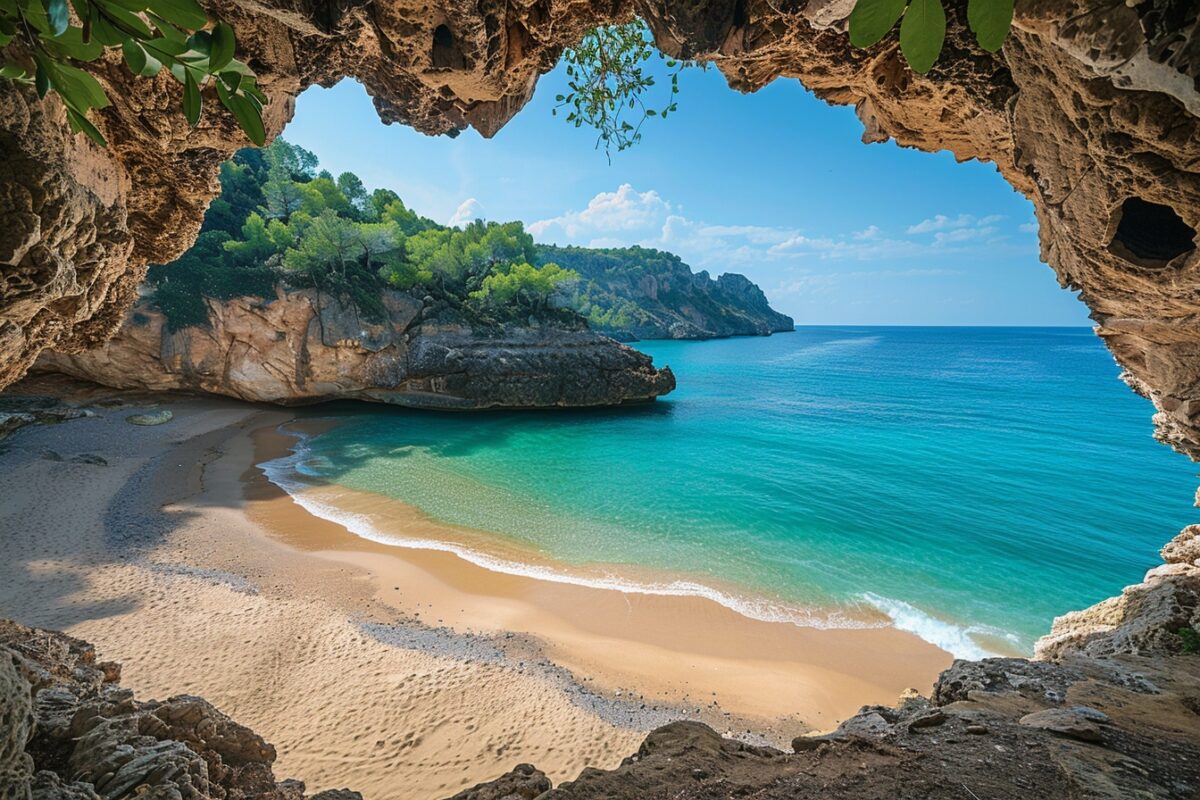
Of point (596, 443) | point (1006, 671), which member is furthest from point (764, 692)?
point (596, 443)

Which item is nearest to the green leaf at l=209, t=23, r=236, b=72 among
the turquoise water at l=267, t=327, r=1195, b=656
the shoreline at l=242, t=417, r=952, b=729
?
the shoreline at l=242, t=417, r=952, b=729

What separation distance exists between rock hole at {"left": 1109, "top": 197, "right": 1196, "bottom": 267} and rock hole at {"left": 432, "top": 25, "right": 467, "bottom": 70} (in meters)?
5.04

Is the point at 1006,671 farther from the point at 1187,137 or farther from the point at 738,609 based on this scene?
the point at 738,609

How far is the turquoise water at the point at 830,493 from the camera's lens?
1034 centimetres

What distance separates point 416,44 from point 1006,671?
6.91m

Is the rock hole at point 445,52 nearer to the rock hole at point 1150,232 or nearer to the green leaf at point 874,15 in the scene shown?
the green leaf at point 874,15

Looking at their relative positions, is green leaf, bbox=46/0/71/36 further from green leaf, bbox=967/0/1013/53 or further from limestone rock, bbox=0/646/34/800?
limestone rock, bbox=0/646/34/800

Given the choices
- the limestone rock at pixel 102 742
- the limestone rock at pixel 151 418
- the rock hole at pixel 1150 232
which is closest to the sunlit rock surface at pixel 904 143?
the rock hole at pixel 1150 232

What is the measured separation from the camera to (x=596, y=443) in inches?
840

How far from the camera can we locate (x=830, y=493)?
50.3 ft

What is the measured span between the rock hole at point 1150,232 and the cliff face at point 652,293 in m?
81.5

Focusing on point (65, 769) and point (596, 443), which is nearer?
point (65, 769)

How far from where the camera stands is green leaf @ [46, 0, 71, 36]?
760 millimetres

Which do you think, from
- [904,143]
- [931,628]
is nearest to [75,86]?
[904,143]
